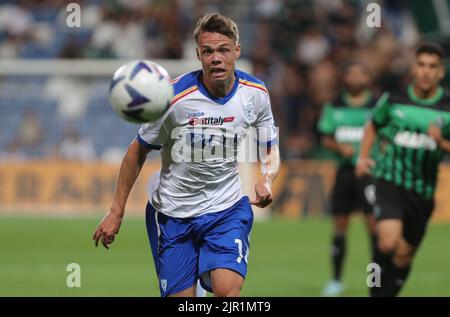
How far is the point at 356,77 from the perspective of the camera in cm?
1298

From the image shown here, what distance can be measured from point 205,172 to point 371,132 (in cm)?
322

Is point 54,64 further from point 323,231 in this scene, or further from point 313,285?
point 313,285

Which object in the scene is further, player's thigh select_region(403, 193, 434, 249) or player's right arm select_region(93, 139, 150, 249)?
player's thigh select_region(403, 193, 434, 249)

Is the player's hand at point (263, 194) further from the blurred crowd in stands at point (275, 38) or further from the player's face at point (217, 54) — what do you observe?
the blurred crowd in stands at point (275, 38)

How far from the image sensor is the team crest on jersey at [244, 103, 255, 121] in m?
7.16

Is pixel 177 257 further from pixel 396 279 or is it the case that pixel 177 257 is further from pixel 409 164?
pixel 409 164

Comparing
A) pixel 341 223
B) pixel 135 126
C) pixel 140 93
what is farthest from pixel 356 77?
pixel 135 126

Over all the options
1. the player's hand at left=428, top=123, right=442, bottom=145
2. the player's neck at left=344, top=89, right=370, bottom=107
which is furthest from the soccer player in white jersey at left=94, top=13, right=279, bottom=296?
the player's neck at left=344, top=89, right=370, bottom=107

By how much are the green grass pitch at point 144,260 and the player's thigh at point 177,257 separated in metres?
3.85

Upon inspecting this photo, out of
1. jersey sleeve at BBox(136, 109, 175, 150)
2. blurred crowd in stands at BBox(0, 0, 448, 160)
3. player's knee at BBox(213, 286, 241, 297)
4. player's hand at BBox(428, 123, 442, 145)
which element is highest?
blurred crowd in stands at BBox(0, 0, 448, 160)

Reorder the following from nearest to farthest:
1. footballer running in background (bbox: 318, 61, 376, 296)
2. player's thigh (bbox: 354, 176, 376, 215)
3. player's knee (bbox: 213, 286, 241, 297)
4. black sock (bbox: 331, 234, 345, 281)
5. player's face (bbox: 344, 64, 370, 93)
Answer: player's knee (bbox: 213, 286, 241, 297) → black sock (bbox: 331, 234, 345, 281) → player's thigh (bbox: 354, 176, 376, 215) → footballer running in background (bbox: 318, 61, 376, 296) → player's face (bbox: 344, 64, 370, 93)

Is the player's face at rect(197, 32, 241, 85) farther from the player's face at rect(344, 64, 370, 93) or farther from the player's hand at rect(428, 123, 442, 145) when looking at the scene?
the player's face at rect(344, 64, 370, 93)

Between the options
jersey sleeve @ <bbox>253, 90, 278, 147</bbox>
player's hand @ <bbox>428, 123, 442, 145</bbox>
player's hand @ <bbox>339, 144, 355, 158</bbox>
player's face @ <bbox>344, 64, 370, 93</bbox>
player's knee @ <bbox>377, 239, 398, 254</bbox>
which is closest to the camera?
jersey sleeve @ <bbox>253, 90, 278, 147</bbox>

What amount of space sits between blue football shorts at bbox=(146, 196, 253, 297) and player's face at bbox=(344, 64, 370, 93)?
20.0 ft
